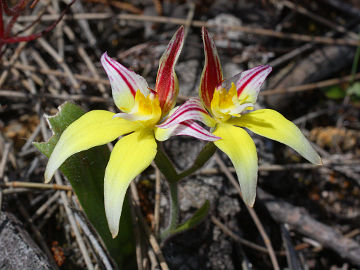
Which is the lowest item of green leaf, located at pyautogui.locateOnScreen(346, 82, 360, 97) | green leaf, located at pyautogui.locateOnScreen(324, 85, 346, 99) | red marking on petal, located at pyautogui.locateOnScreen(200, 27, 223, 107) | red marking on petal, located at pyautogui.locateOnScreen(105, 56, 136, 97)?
green leaf, located at pyautogui.locateOnScreen(346, 82, 360, 97)

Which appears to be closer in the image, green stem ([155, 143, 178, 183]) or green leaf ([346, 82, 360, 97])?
green stem ([155, 143, 178, 183])

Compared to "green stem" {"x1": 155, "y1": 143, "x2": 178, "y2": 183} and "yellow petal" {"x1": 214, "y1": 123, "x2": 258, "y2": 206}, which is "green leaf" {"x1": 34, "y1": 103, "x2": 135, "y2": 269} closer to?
"green stem" {"x1": 155, "y1": 143, "x2": 178, "y2": 183}

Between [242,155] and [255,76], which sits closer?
[242,155]

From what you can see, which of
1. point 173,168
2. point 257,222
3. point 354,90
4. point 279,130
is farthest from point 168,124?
point 354,90

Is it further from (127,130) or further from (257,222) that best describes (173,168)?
(257,222)

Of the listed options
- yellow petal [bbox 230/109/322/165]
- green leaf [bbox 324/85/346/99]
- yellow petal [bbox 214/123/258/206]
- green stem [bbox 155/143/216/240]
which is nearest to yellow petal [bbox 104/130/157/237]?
green stem [bbox 155/143/216/240]
